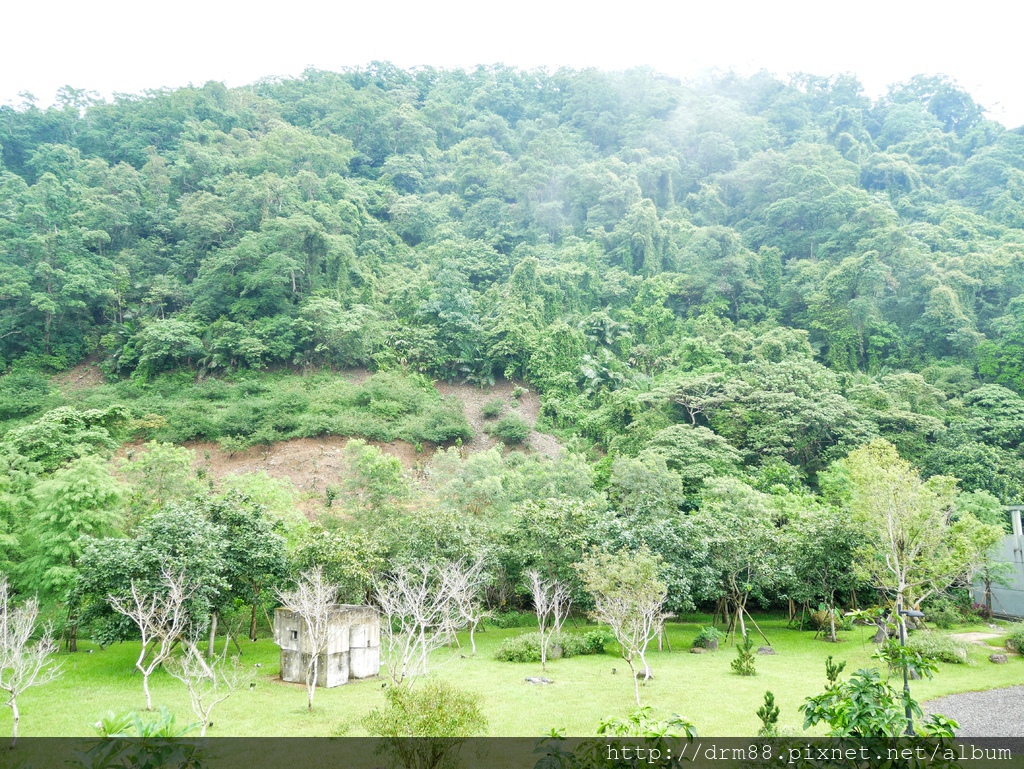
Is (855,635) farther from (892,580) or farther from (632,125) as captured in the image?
(632,125)

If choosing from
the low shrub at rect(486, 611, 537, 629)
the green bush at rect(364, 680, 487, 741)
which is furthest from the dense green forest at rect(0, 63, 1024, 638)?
the green bush at rect(364, 680, 487, 741)

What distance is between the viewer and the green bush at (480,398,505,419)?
45.5 m

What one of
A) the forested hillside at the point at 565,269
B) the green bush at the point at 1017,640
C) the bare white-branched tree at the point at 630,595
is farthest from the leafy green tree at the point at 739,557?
the forested hillside at the point at 565,269

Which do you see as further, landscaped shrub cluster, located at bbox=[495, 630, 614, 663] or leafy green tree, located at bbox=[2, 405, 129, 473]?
leafy green tree, located at bbox=[2, 405, 129, 473]

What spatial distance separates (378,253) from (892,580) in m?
49.5

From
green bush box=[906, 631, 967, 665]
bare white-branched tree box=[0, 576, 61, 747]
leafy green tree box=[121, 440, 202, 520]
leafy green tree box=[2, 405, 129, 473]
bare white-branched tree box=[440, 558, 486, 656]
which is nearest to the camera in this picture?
bare white-branched tree box=[0, 576, 61, 747]

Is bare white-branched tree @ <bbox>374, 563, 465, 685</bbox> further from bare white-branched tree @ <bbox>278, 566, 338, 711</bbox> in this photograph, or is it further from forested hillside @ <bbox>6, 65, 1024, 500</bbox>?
forested hillside @ <bbox>6, 65, 1024, 500</bbox>

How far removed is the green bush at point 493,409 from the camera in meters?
45.5

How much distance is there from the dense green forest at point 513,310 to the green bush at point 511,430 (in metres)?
0.27

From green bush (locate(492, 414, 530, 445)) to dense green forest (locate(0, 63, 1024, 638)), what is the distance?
272 millimetres

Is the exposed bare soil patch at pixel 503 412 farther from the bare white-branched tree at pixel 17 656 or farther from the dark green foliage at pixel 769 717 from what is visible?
the dark green foliage at pixel 769 717

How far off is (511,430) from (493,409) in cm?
347

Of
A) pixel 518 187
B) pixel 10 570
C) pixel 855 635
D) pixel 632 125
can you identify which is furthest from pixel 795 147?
pixel 10 570

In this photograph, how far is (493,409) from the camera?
45.4m
